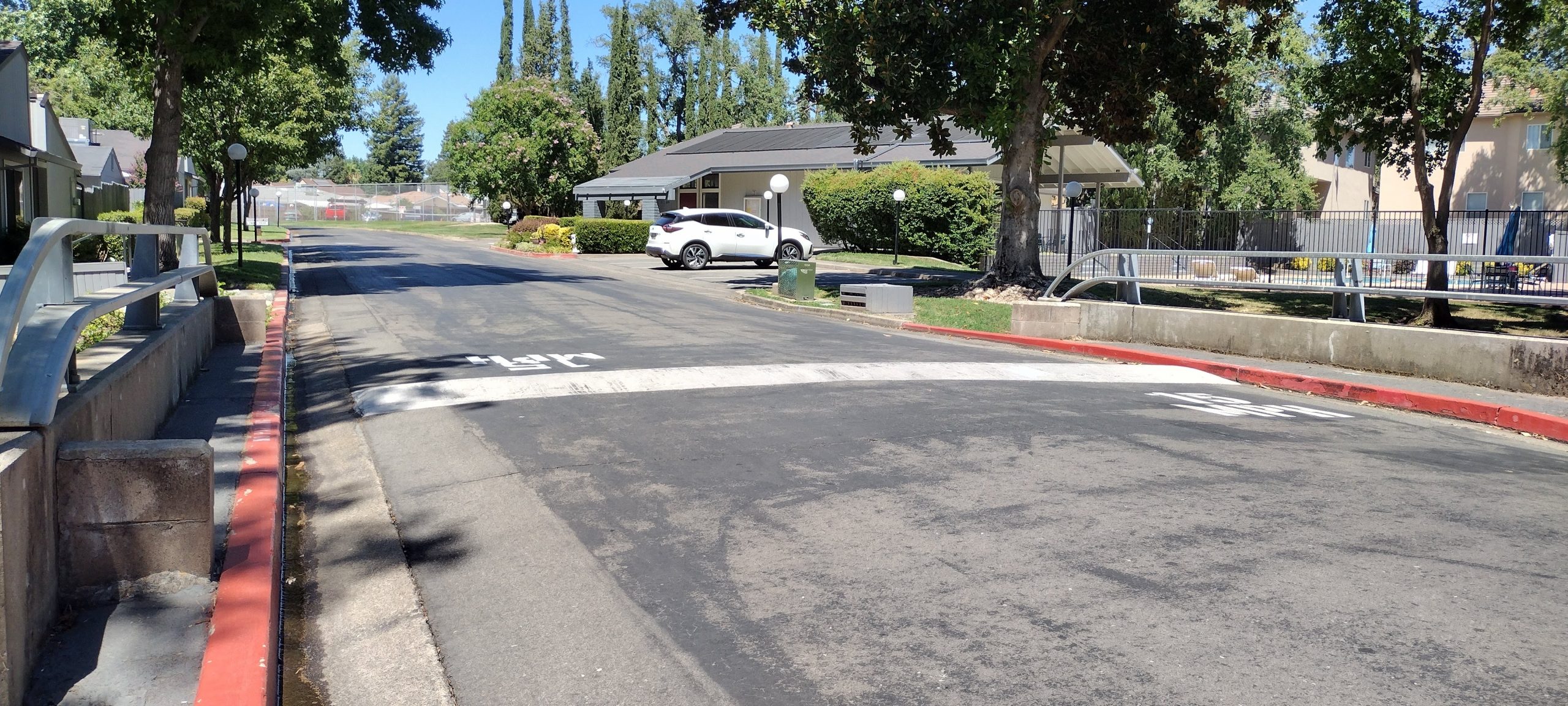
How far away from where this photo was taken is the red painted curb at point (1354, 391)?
9.55 metres

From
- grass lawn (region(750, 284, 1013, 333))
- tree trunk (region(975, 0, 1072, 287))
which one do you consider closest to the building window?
tree trunk (region(975, 0, 1072, 287))

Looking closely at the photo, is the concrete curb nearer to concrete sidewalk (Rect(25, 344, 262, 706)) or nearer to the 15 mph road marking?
the 15 mph road marking

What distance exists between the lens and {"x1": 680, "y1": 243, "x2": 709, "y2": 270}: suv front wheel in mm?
31634

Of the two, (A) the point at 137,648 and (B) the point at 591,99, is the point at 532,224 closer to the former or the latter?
(B) the point at 591,99

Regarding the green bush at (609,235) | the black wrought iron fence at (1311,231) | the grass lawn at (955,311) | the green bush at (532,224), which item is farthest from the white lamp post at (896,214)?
the green bush at (532,224)

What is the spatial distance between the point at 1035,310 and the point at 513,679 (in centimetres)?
1257

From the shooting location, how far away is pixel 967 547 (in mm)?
5609

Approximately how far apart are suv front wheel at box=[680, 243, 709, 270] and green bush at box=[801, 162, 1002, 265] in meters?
5.62

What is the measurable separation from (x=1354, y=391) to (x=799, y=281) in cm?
1159

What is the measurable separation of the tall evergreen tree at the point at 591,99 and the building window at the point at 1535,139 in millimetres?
45742

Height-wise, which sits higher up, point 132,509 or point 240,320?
point 240,320

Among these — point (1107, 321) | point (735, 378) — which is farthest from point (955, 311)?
point (735, 378)

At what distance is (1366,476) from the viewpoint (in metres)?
7.23

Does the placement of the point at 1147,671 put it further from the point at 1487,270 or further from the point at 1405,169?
the point at 1487,270
